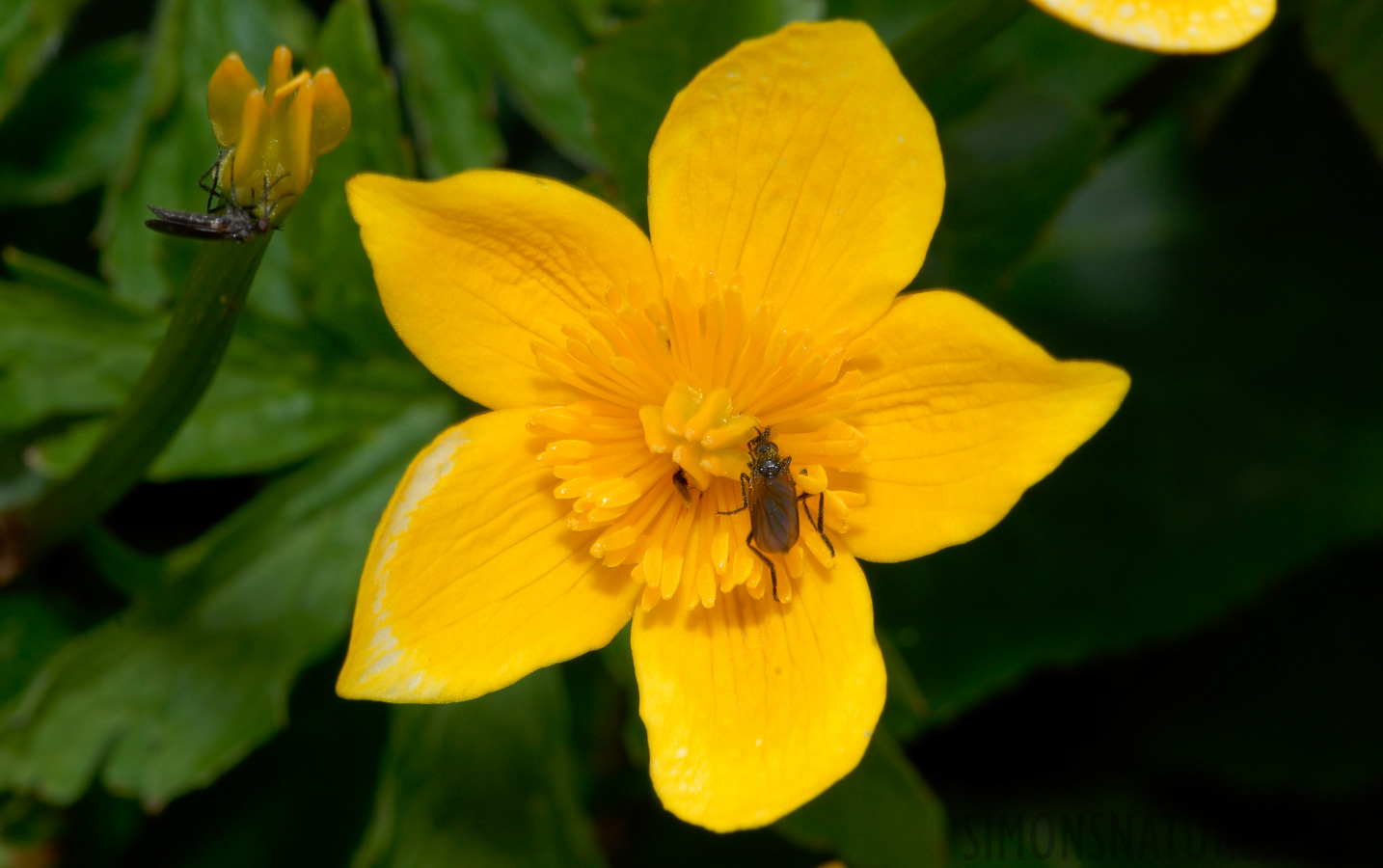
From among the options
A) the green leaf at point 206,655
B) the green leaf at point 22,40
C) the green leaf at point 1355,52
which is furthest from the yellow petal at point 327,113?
the green leaf at point 1355,52

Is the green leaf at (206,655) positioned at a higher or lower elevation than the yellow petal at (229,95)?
lower

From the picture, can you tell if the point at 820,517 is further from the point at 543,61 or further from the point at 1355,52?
the point at 1355,52

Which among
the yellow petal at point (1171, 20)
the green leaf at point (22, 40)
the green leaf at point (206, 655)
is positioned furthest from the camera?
the green leaf at point (22, 40)

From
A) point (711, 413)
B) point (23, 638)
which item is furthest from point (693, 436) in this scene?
point (23, 638)

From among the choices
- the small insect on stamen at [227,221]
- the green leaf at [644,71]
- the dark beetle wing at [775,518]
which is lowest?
the dark beetle wing at [775,518]

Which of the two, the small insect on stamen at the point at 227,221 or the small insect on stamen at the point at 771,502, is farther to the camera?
the small insect on stamen at the point at 771,502

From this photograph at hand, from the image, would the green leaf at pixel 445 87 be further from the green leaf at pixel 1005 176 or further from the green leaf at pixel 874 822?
the green leaf at pixel 874 822
